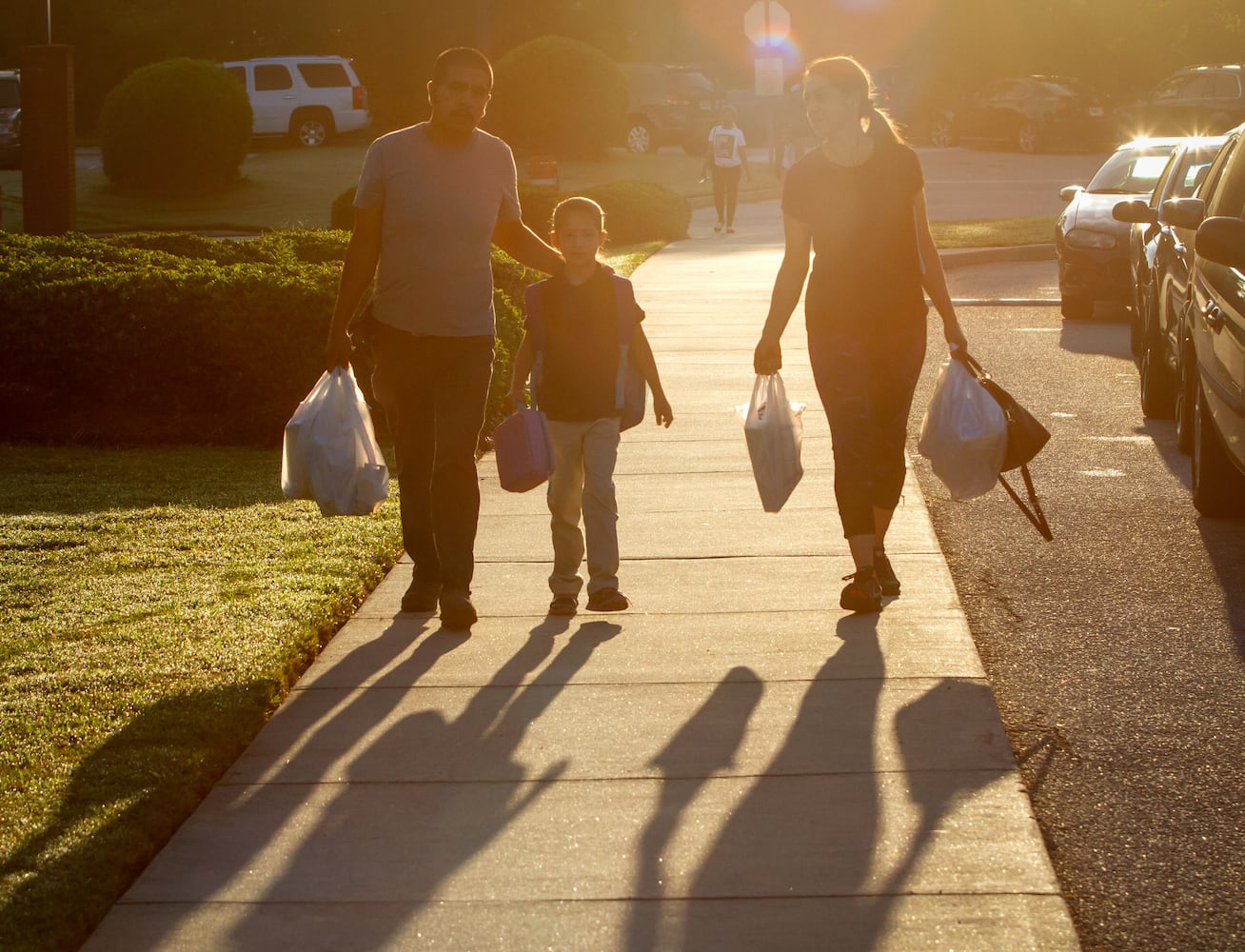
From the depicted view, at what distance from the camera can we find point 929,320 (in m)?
15.4

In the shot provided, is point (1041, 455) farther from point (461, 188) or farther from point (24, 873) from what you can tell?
point (24, 873)

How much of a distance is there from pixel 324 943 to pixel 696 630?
2552mm

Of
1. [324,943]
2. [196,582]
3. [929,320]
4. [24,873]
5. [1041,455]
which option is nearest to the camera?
[324,943]

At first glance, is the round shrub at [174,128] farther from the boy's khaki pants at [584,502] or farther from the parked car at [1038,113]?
the boy's khaki pants at [584,502]

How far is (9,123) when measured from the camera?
35.0m

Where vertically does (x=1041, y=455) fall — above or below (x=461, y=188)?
below

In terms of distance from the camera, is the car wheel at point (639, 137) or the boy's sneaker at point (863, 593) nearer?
the boy's sneaker at point (863, 593)

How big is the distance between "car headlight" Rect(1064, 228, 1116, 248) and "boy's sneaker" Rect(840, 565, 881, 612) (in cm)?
964

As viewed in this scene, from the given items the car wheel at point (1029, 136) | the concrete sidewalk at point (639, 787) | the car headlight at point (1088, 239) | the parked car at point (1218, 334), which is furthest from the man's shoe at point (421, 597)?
the car wheel at point (1029, 136)

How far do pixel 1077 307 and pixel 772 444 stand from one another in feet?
32.2

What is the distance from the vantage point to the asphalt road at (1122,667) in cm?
403

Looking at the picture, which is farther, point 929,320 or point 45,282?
point 929,320

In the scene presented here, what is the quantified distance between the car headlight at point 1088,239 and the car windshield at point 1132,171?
117 cm

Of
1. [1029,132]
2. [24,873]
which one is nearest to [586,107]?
[1029,132]
